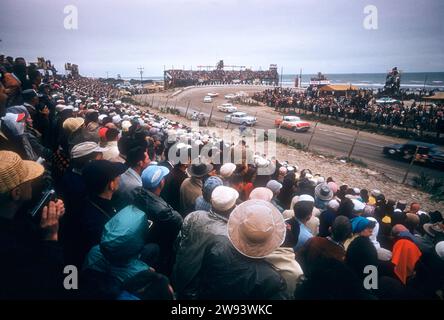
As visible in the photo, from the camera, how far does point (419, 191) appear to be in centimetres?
1109

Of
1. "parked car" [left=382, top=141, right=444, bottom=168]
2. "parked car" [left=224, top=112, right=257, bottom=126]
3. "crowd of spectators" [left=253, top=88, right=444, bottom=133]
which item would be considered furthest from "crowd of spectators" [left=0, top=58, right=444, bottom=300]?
"parked car" [left=224, top=112, right=257, bottom=126]

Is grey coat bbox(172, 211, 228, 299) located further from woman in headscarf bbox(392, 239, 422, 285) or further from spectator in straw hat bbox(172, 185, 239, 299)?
woman in headscarf bbox(392, 239, 422, 285)

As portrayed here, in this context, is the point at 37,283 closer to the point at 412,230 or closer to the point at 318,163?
the point at 412,230

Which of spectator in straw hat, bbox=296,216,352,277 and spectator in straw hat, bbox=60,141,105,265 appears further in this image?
spectator in straw hat, bbox=60,141,105,265

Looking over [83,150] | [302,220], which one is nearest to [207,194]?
[302,220]

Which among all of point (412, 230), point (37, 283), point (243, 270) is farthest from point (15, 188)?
point (412, 230)

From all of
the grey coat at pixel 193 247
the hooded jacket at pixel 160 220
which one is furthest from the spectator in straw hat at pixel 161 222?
the grey coat at pixel 193 247

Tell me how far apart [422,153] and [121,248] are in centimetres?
1742

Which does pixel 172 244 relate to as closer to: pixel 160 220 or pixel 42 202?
pixel 160 220

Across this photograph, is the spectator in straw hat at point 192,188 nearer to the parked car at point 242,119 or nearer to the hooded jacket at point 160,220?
the hooded jacket at point 160,220

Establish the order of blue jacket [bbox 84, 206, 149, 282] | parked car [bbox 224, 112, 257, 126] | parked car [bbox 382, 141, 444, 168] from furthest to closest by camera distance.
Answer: parked car [bbox 224, 112, 257, 126] → parked car [bbox 382, 141, 444, 168] → blue jacket [bbox 84, 206, 149, 282]

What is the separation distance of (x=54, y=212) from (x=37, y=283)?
1.95 ft

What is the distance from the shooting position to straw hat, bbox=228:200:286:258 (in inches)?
90.1

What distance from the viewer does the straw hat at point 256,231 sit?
7.51 ft
